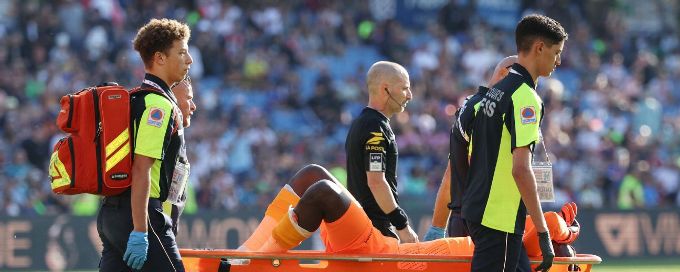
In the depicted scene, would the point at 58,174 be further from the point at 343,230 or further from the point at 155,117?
the point at 343,230

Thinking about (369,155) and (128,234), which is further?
(369,155)

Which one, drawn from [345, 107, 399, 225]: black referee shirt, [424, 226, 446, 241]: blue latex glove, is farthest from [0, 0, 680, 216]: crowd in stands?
[424, 226, 446, 241]: blue latex glove

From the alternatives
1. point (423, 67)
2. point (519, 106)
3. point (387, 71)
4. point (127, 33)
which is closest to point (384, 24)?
point (423, 67)

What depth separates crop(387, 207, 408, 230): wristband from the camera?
7723mm

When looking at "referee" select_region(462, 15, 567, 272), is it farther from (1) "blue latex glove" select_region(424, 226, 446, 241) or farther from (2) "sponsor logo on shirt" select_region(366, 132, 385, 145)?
(1) "blue latex glove" select_region(424, 226, 446, 241)

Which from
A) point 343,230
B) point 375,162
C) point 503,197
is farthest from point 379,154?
point 503,197

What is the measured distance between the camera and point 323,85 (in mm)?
20797

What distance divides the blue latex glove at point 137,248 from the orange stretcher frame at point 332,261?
3.14 ft

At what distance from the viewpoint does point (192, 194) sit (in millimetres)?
17984

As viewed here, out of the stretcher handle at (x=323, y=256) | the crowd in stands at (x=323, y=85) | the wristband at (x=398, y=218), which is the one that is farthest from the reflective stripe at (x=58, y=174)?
the crowd in stands at (x=323, y=85)

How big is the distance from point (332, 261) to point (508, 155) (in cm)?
136

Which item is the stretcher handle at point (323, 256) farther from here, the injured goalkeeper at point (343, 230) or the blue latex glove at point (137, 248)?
the blue latex glove at point (137, 248)

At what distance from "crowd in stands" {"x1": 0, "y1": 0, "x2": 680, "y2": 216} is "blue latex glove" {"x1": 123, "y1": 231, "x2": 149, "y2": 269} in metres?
11.2

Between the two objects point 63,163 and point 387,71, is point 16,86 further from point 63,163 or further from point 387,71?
point 63,163
